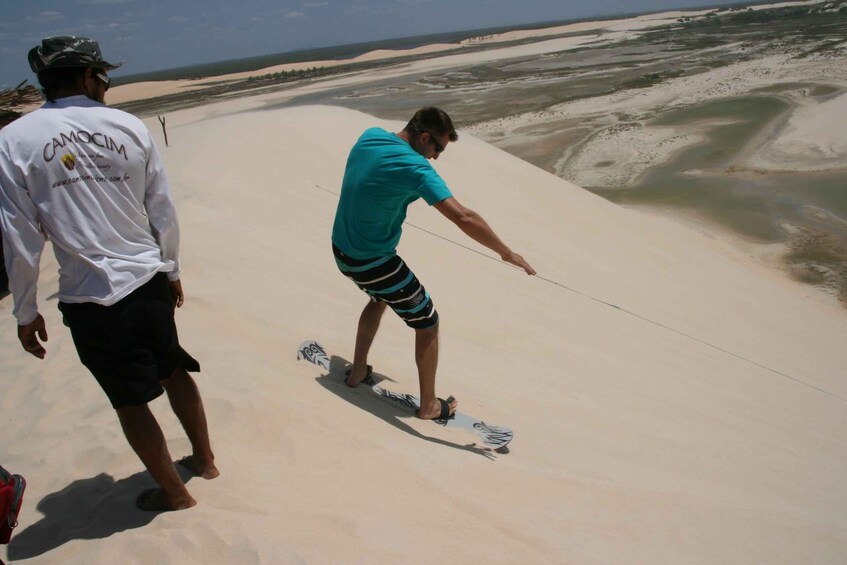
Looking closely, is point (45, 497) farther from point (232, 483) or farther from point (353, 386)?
point (353, 386)

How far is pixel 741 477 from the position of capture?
11.1 ft

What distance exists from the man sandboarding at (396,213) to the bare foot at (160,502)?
121 cm

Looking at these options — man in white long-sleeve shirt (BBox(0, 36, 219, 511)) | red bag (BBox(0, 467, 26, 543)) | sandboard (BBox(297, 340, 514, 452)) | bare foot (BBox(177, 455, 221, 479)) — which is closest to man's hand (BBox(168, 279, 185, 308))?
man in white long-sleeve shirt (BBox(0, 36, 219, 511))

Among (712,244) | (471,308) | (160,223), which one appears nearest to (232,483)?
(160,223)

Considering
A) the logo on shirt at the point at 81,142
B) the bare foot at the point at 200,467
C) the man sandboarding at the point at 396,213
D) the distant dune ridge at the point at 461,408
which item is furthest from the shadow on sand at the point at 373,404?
the logo on shirt at the point at 81,142

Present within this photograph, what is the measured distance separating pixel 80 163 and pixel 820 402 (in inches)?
212

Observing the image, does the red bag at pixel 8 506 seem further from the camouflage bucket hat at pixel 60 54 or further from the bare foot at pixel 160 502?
the camouflage bucket hat at pixel 60 54

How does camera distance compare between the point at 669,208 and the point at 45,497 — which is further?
the point at 669,208

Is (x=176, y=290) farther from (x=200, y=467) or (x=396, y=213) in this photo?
(x=396, y=213)

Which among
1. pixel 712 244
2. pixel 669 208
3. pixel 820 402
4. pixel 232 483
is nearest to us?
pixel 232 483

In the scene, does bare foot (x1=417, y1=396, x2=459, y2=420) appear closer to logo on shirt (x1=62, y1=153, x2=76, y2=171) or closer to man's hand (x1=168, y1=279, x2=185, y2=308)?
man's hand (x1=168, y1=279, x2=185, y2=308)

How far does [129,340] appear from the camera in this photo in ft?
6.50

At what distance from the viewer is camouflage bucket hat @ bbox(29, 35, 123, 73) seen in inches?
74.4

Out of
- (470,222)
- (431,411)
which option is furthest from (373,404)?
(470,222)
